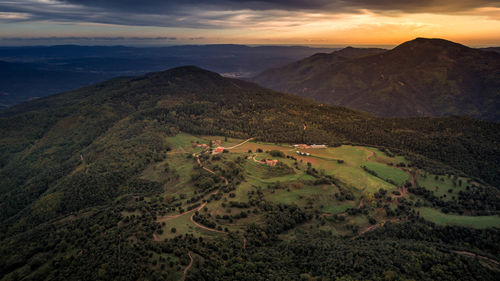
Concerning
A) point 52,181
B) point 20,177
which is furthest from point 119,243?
point 20,177

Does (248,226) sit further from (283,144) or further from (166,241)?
(283,144)

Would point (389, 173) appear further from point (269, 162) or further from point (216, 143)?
point (216, 143)

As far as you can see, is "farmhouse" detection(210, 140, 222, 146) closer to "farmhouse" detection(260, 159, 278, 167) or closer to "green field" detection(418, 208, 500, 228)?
"farmhouse" detection(260, 159, 278, 167)

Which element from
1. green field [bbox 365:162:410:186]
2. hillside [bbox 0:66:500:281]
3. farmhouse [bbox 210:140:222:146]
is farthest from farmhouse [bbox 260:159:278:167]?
green field [bbox 365:162:410:186]

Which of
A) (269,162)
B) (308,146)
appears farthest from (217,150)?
(308,146)

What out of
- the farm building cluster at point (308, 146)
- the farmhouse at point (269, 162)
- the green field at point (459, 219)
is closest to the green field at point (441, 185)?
the green field at point (459, 219)
